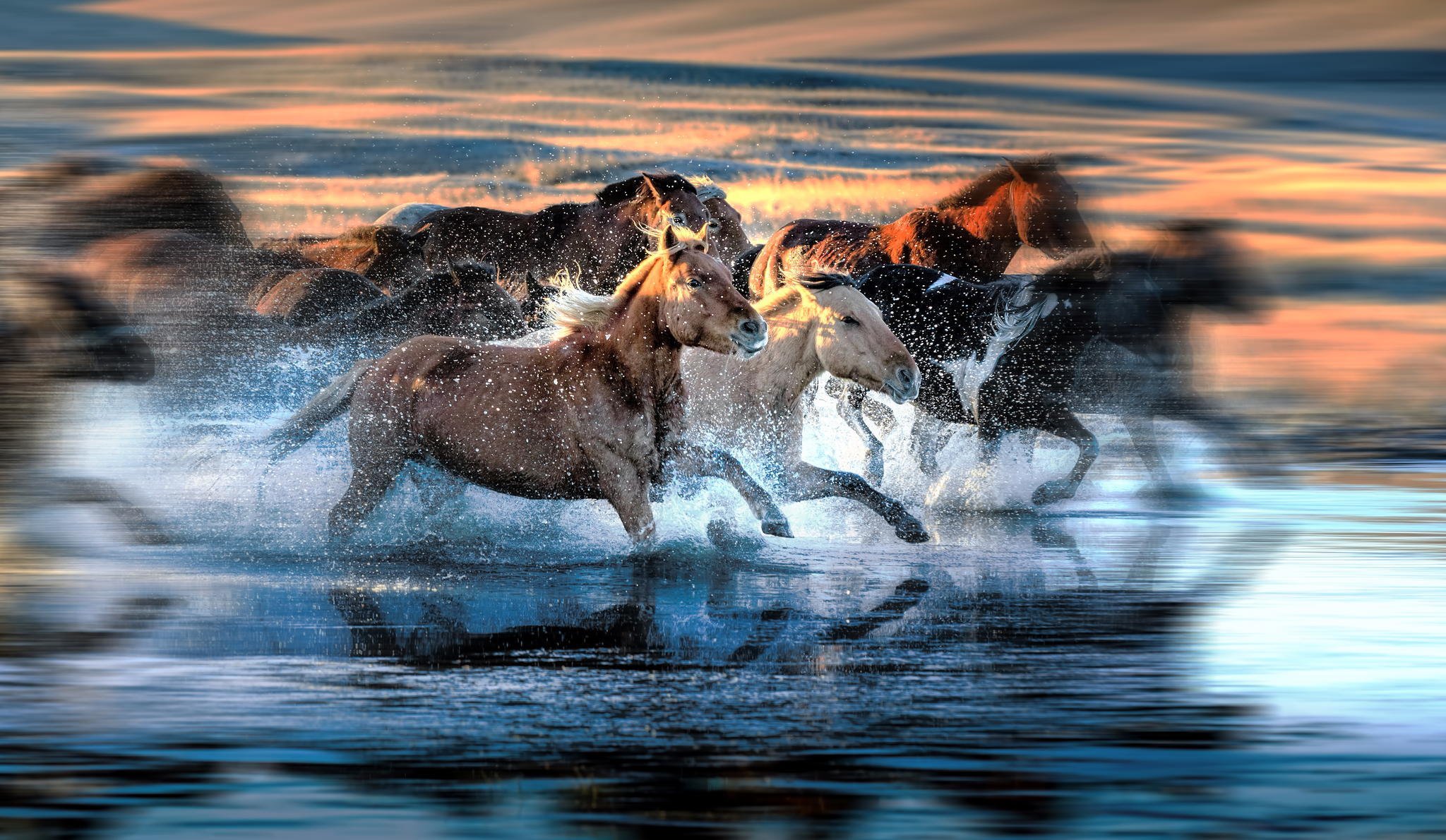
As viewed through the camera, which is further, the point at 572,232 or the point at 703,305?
the point at 572,232

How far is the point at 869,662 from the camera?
6.12 meters

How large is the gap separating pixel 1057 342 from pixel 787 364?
135 inches

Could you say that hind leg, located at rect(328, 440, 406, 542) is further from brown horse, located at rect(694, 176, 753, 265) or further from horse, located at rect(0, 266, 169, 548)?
brown horse, located at rect(694, 176, 753, 265)

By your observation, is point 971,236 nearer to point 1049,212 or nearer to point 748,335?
point 1049,212

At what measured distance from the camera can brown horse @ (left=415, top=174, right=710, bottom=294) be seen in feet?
53.9

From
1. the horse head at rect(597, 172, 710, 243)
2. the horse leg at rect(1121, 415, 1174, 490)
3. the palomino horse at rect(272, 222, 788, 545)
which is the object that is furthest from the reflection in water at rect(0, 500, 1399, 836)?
the horse head at rect(597, 172, 710, 243)

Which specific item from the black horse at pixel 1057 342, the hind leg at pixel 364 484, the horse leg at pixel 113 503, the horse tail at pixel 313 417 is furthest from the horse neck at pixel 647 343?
the black horse at pixel 1057 342

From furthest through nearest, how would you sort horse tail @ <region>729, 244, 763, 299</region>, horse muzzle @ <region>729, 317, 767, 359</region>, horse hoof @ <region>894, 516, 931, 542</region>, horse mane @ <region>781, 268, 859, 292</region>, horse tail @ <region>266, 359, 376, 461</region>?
1. horse tail @ <region>729, 244, 763, 299</region>
2. horse tail @ <region>266, 359, 376, 461</region>
3. horse mane @ <region>781, 268, 859, 292</region>
4. horse hoof @ <region>894, 516, 931, 542</region>
5. horse muzzle @ <region>729, 317, 767, 359</region>

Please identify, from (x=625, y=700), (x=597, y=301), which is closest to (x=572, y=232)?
(x=597, y=301)

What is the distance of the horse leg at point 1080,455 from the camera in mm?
11508

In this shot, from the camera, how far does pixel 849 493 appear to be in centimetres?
913

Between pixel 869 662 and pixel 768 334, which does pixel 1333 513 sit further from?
pixel 869 662

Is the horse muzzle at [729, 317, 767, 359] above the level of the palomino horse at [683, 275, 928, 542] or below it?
below

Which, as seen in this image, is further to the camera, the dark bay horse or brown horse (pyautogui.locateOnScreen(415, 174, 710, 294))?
brown horse (pyautogui.locateOnScreen(415, 174, 710, 294))
